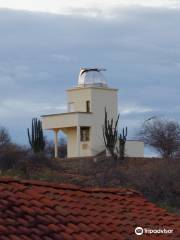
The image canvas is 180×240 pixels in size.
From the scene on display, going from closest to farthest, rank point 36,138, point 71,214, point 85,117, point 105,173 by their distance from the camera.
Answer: point 71,214 → point 105,173 → point 36,138 → point 85,117

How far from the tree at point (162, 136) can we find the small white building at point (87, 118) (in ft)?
28.4

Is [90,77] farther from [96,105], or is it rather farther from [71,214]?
[71,214]

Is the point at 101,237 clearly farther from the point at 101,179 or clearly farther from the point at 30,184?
the point at 101,179

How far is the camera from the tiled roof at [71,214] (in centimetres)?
827

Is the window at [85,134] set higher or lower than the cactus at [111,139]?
higher

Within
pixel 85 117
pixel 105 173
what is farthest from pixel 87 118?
pixel 105 173

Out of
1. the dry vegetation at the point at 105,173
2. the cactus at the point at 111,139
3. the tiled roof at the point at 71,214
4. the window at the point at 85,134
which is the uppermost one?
the window at the point at 85,134

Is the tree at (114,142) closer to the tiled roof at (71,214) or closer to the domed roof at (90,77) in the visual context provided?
the domed roof at (90,77)

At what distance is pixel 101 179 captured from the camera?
39.9 metres

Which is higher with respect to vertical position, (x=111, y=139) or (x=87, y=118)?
(x=87, y=118)

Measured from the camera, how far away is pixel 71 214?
375 inches

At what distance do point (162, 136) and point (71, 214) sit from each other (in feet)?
195

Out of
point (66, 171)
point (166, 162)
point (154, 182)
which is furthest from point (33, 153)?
point (154, 182)

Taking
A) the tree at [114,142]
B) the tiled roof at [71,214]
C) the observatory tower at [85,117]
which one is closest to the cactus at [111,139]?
the tree at [114,142]
